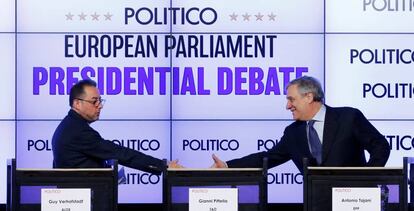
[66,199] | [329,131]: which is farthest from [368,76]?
[66,199]

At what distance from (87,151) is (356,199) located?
2022mm

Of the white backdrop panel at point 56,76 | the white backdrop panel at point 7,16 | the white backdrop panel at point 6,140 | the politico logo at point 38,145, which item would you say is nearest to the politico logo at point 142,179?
the white backdrop panel at point 56,76

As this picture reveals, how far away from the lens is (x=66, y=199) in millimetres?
5098

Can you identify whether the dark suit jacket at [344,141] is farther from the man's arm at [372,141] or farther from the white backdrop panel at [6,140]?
the white backdrop panel at [6,140]

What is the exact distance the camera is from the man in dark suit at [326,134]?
20.6ft

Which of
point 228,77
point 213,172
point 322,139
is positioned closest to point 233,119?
point 228,77

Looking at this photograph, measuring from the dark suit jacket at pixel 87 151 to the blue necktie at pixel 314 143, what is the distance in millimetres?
992

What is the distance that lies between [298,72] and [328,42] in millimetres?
342

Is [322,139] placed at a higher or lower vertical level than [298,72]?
lower

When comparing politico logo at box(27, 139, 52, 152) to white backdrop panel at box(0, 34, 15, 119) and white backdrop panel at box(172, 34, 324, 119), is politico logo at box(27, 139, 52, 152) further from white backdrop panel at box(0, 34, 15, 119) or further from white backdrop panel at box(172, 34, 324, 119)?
white backdrop panel at box(172, 34, 324, 119)

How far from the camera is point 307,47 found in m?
7.59

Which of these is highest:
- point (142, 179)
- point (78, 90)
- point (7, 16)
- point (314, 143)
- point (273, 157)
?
point (7, 16)

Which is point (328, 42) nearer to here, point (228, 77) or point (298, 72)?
point (298, 72)

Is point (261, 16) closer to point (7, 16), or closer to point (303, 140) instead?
point (303, 140)
